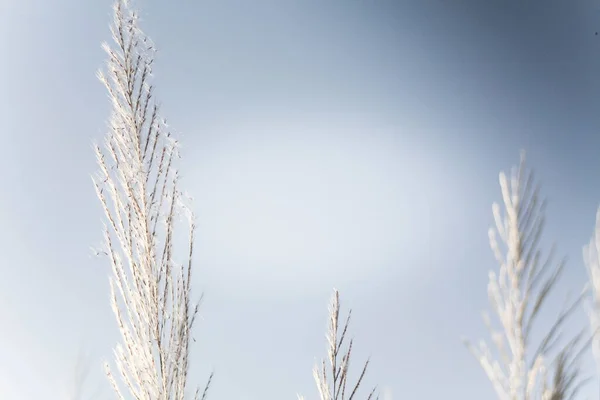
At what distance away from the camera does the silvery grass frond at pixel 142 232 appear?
1.86 metres

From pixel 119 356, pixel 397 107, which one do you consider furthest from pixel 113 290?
pixel 397 107

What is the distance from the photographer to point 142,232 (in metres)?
1.93

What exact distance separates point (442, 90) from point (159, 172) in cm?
199

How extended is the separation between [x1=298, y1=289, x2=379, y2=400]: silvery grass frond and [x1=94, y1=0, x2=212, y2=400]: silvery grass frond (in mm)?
625

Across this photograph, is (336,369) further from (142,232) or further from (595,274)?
(595,274)

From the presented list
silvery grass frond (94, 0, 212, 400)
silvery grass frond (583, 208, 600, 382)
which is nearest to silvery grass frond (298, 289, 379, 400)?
silvery grass frond (94, 0, 212, 400)

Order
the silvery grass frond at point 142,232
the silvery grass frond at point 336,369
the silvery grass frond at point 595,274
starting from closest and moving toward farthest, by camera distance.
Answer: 1. the silvery grass frond at point 595,274
2. the silvery grass frond at point 142,232
3. the silvery grass frond at point 336,369

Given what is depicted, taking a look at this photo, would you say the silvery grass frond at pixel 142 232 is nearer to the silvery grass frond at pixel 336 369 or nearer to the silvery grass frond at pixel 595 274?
the silvery grass frond at pixel 336 369

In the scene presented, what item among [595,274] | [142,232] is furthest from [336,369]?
[595,274]

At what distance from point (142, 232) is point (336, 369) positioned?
39.3 inches

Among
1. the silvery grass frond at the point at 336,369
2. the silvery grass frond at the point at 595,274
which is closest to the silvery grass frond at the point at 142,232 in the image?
the silvery grass frond at the point at 336,369

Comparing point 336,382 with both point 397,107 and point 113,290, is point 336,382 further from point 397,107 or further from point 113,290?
point 397,107

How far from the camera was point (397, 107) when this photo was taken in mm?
3723

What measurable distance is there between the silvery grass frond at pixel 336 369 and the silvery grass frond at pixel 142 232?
0.63m
